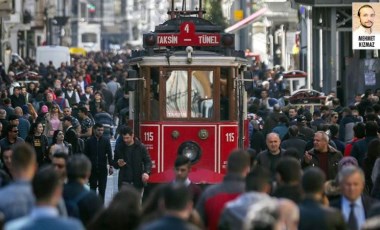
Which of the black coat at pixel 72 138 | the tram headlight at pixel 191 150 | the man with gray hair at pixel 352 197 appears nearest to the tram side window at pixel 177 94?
the tram headlight at pixel 191 150

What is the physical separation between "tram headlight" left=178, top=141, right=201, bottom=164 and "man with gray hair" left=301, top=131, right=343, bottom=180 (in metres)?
3.33

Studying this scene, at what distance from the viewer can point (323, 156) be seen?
63.6 feet

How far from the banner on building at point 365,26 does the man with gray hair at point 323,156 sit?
13250 mm

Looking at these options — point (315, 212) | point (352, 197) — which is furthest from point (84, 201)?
point (315, 212)

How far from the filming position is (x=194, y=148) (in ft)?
74.7

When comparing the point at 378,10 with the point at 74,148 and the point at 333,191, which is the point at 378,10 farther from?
the point at 333,191

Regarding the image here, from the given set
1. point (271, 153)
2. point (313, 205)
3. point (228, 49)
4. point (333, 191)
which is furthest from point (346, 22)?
point (313, 205)

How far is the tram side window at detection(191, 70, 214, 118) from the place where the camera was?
75.6ft

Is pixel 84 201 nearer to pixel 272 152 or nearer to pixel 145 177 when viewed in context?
pixel 272 152

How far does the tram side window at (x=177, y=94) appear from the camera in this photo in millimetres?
23000

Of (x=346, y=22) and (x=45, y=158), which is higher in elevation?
(x=346, y=22)

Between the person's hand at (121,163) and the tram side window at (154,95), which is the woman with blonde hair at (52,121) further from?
the person's hand at (121,163)

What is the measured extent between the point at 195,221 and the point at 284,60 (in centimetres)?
5871

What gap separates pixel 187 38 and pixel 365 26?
9.88 metres
